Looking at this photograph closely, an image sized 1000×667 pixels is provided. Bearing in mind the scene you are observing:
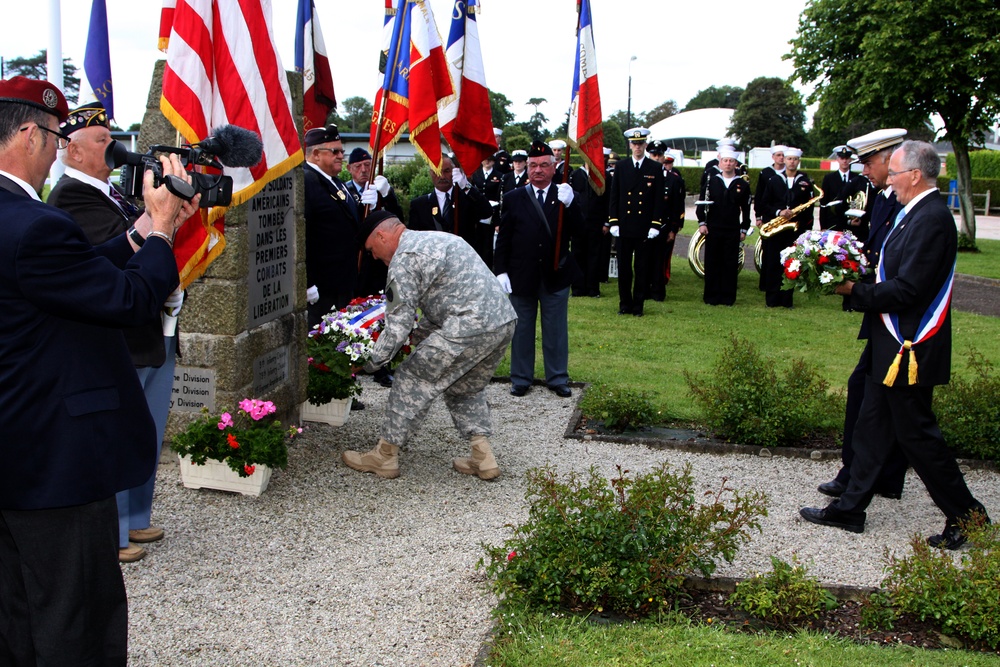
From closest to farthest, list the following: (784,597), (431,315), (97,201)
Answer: (784,597)
(97,201)
(431,315)

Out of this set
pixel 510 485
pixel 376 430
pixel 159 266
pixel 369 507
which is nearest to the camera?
pixel 159 266

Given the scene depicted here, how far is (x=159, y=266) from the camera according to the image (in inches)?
115

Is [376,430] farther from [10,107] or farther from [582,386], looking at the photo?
[10,107]

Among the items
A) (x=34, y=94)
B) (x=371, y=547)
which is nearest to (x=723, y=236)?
(x=371, y=547)

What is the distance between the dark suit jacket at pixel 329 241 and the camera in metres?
7.52

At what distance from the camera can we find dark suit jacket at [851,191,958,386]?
4.95 metres

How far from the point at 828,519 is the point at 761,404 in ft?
5.57

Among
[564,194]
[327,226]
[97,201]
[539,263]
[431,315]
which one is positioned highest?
[564,194]

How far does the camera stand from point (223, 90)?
17.6 feet

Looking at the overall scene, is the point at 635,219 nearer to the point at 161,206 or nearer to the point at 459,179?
the point at 459,179

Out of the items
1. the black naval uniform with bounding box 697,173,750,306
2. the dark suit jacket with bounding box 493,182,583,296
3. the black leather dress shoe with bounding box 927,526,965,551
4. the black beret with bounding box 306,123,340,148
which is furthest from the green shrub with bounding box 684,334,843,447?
the black naval uniform with bounding box 697,173,750,306

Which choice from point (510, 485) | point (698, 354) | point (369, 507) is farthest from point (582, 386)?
point (369, 507)

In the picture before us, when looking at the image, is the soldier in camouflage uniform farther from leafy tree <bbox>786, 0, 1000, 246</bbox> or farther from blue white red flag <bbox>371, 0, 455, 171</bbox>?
leafy tree <bbox>786, 0, 1000, 246</bbox>

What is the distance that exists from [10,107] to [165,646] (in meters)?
2.35
